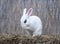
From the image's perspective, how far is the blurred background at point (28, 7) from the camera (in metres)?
2.15

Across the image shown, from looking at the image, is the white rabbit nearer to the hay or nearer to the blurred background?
the hay

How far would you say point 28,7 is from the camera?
2189 millimetres

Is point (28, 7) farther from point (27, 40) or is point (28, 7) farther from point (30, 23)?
point (27, 40)

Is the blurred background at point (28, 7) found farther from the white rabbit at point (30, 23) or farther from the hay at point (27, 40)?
the hay at point (27, 40)

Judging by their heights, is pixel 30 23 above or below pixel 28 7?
below

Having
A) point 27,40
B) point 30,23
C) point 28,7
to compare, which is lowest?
point 27,40

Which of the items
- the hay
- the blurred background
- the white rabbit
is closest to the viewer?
the hay

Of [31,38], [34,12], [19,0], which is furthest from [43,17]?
[31,38]

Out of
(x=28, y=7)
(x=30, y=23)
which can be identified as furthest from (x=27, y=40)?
(x=28, y=7)

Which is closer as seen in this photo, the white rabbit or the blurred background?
the white rabbit

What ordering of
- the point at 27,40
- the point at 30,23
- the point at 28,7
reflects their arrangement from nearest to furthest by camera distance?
the point at 27,40 < the point at 30,23 < the point at 28,7

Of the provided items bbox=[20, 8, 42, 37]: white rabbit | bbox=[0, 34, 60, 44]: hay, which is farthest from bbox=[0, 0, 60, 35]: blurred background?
bbox=[0, 34, 60, 44]: hay

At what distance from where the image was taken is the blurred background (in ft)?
7.06

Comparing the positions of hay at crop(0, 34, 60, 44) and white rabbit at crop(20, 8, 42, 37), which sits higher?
white rabbit at crop(20, 8, 42, 37)
